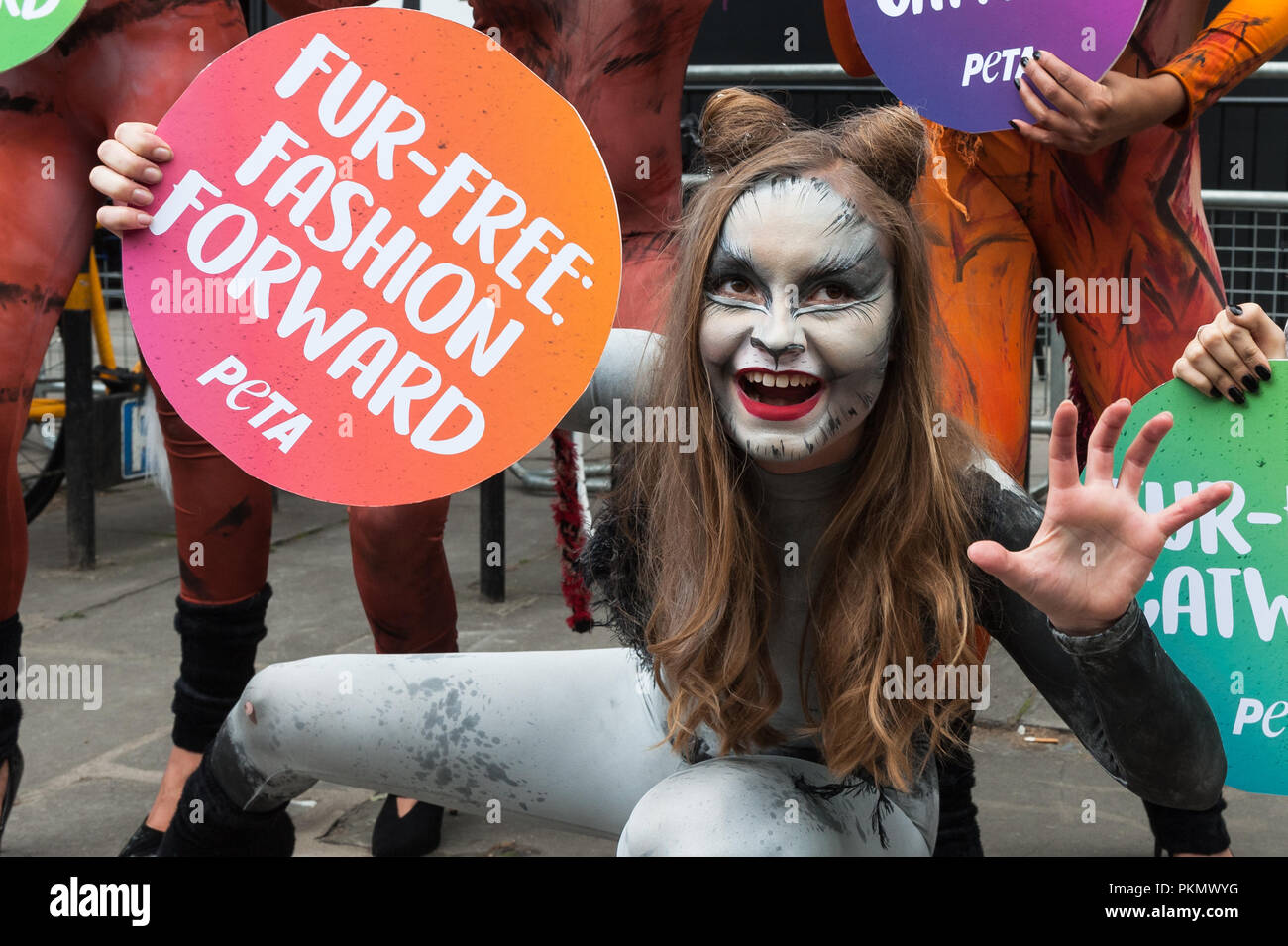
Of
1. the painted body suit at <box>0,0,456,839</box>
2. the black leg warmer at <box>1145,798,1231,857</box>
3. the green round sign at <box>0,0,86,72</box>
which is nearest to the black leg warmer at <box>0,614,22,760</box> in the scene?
the painted body suit at <box>0,0,456,839</box>

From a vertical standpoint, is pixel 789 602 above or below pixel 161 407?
below

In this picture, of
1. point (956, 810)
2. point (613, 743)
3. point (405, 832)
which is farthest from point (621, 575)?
point (405, 832)

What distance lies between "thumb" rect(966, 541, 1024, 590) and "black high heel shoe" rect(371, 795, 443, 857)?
148 cm

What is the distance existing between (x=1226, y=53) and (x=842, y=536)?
39.9 inches

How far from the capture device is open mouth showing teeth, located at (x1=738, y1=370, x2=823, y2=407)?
5.26 feet

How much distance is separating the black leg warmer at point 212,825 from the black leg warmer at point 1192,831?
49.2 inches

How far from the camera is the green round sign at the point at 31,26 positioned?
2.09 meters

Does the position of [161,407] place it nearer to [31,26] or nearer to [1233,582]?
[31,26]

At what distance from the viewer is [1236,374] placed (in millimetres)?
1949

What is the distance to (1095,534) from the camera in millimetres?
1477

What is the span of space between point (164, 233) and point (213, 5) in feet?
2.39

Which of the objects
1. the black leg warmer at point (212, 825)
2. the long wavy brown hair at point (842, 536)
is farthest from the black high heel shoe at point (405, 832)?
the long wavy brown hair at point (842, 536)

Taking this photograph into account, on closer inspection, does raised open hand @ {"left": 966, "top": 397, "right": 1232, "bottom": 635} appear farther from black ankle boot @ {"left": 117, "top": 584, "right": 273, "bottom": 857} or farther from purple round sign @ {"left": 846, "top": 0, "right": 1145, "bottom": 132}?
black ankle boot @ {"left": 117, "top": 584, "right": 273, "bottom": 857}

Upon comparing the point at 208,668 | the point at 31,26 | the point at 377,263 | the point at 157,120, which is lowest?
the point at 208,668
